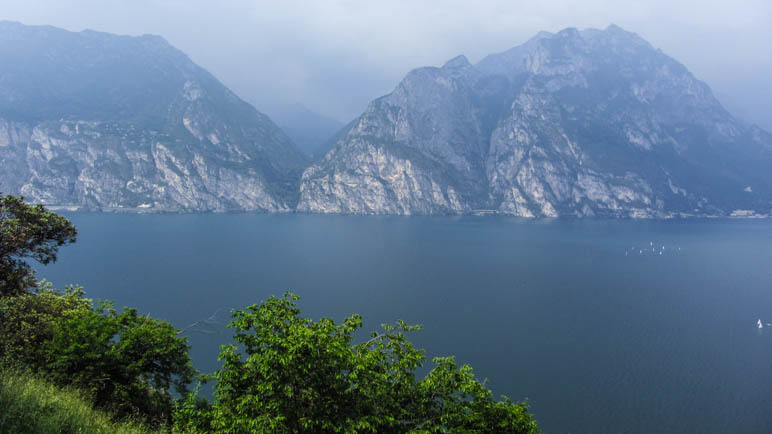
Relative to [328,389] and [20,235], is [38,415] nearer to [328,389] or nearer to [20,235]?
[328,389]

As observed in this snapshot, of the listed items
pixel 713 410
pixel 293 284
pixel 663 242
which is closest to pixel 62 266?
pixel 293 284

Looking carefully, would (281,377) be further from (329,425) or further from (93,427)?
(93,427)

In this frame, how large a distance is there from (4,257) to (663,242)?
19557 centimetres

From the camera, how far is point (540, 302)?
79.1m

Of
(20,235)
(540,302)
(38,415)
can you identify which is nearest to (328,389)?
(38,415)

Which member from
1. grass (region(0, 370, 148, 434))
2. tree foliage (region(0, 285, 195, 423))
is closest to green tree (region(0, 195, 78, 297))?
tree foliage (region(0, 285, 195, 423))

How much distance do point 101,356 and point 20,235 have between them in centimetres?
849

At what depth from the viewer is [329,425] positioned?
47.0ft

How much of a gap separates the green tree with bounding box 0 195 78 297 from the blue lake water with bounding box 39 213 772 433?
25.6 meters

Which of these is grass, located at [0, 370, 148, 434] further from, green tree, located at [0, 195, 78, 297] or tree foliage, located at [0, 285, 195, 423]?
green tree, located at [0, 195, 78, 297]

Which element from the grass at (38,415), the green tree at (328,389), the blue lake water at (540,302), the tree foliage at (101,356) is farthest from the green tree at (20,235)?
the blue lake water at (540,302)

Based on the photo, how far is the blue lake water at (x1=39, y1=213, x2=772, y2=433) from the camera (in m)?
43.7

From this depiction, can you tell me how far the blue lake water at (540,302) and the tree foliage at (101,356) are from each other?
2525 cm

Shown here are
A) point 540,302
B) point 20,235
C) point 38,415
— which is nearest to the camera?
point 38,415
